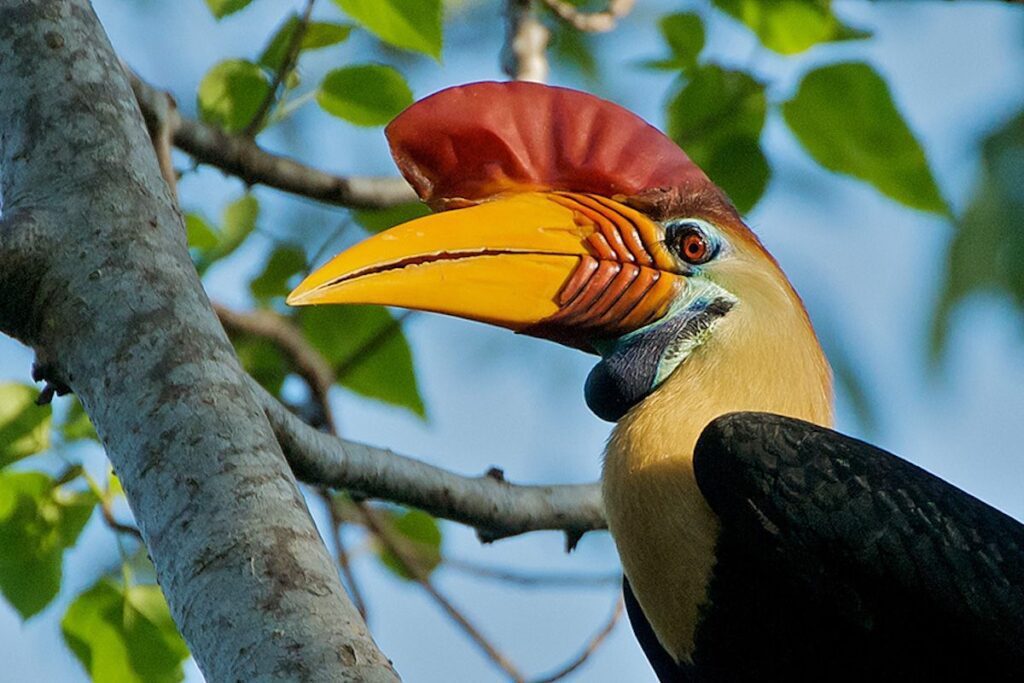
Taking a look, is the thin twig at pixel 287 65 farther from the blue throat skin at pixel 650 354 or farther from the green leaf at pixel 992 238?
the green leaf at pixel 992 238

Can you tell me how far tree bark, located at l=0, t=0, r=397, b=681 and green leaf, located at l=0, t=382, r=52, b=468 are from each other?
2.23 ft

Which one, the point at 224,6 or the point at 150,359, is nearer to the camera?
the point at 150,359

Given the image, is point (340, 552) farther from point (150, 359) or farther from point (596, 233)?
point (150, 359)

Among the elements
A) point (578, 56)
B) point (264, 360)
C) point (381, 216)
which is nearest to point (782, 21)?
point (381, 216)

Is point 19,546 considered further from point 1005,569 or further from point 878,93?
point 878,93

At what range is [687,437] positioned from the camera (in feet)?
8.81

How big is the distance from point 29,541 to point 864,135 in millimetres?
1851

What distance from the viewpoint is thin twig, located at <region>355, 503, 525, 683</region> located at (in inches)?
133

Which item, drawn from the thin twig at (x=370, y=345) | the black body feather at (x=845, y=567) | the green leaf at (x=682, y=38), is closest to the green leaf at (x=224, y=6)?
the thin twig at (x=370, y=345)

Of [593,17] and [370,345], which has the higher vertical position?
[593,17]

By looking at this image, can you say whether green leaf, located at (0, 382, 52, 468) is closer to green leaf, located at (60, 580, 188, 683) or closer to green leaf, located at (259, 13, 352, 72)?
green leaf, located at (60, 580, 188, 683)

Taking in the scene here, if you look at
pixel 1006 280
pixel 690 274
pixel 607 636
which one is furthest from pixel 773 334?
pixel 1006 280

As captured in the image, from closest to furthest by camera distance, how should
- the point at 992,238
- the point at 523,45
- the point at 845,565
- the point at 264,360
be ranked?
the point at 845,565
the point at 264,360
the point at 523,45
the point at 992,238

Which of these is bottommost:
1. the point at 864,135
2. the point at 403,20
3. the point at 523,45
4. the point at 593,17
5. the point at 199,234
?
the point at 864,135
